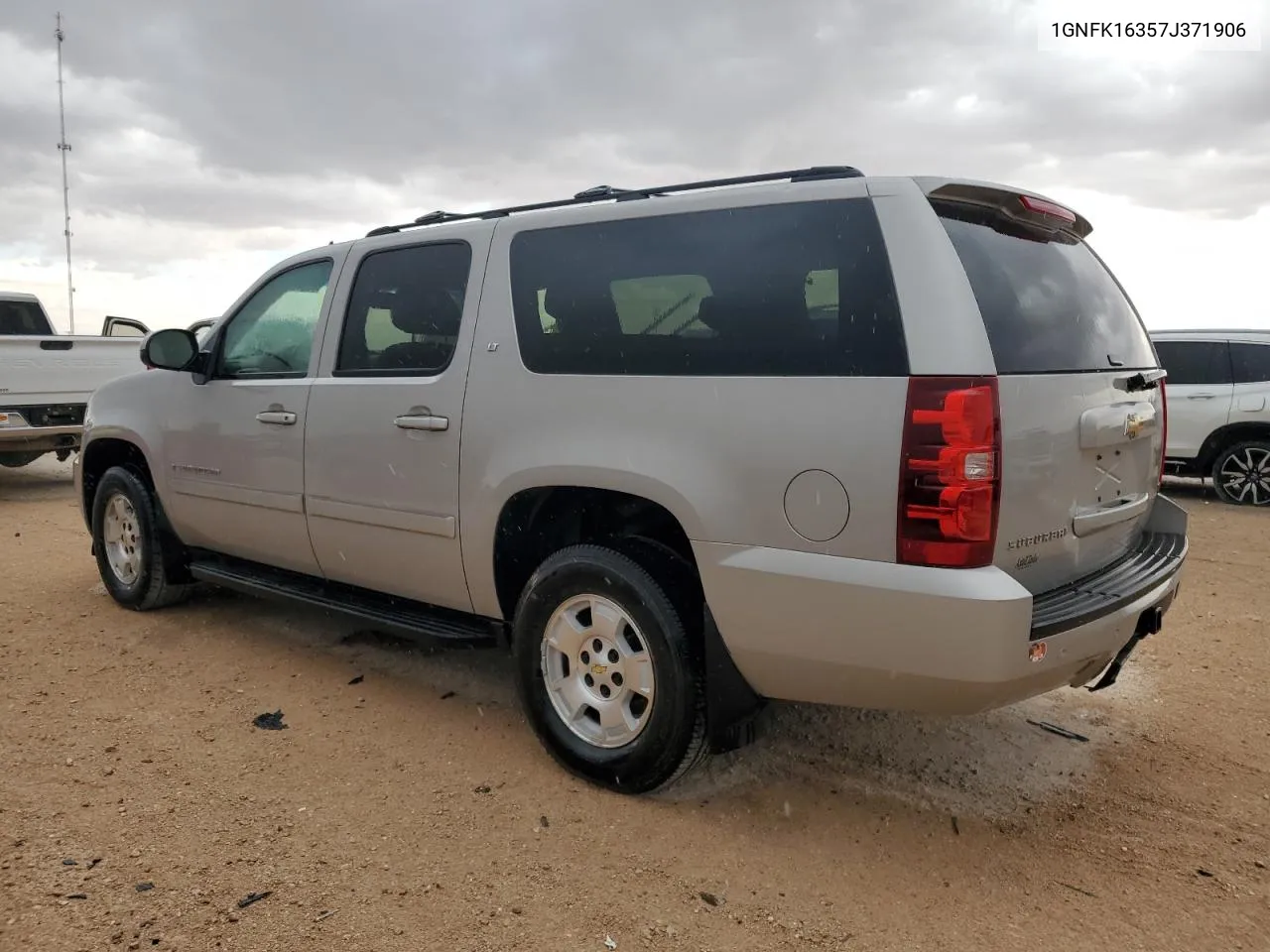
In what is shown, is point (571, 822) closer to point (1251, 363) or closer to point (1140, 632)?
point (1140, 632)

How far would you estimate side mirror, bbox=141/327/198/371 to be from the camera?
14.8 feet

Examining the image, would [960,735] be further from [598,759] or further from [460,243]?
[460,243]

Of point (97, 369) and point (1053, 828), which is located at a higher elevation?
point (97, 369)

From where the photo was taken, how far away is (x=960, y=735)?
3.67 m

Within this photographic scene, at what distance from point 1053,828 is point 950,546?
1.18 meters

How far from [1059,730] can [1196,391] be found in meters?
7.67

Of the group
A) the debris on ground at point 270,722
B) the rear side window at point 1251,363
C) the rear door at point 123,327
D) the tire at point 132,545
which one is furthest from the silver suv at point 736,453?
the rear door at point 123,327

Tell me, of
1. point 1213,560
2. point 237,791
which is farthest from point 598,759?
point 1213,560

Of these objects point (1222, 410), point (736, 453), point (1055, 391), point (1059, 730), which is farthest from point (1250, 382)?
point (736, 453)

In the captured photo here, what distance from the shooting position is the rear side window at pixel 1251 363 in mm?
9664

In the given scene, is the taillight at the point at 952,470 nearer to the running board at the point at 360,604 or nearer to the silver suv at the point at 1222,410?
the running board at the point at 360,604

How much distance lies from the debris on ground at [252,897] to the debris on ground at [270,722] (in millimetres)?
1206

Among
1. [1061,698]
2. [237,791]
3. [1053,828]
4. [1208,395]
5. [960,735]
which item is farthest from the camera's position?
[1208,395]

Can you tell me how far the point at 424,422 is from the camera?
141 inches
